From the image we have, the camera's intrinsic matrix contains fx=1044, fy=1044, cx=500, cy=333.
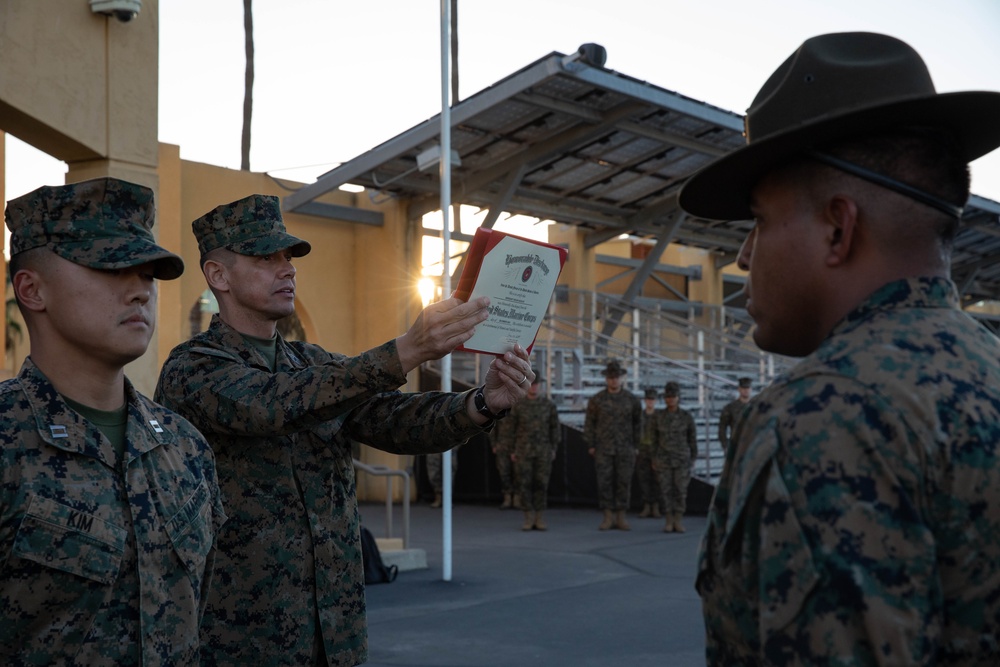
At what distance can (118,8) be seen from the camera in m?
6.94

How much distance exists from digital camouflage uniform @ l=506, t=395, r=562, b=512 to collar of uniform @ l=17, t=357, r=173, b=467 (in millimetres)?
11000

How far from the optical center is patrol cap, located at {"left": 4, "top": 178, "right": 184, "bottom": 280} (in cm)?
222

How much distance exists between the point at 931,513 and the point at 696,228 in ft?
63.4

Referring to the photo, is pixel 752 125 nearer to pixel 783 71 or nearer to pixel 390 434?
pixel 783 71

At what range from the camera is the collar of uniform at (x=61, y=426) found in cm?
209

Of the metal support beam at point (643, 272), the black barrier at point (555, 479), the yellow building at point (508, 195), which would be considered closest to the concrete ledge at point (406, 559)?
the yellow building at point (508, 195)

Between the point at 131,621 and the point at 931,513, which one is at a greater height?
the point at 931,513

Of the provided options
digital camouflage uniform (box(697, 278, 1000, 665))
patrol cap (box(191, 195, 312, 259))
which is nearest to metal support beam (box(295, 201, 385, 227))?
patrol cap (box(191, 195, 312, 259))

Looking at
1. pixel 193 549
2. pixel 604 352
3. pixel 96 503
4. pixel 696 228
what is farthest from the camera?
pixel 696 228

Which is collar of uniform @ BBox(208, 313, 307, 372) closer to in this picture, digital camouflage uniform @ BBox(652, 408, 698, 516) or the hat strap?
the hat strap

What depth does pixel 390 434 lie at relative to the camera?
3041 millimetres

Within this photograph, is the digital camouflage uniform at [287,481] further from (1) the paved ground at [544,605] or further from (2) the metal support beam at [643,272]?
(2) the metal support beam at [643,272]

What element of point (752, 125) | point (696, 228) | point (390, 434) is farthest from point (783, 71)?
point (696, 228)

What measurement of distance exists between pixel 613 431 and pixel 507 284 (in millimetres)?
11163
